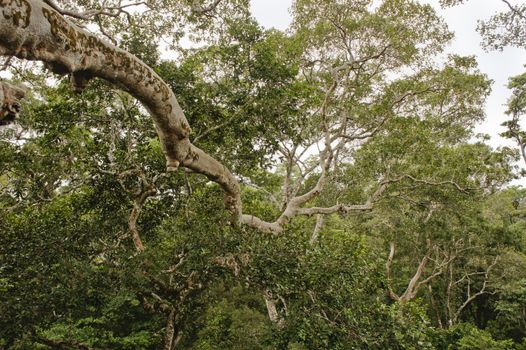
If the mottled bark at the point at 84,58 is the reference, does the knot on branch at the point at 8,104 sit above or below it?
below

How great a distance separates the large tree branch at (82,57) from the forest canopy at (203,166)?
0.01 metres

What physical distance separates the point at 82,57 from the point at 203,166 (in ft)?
7.70

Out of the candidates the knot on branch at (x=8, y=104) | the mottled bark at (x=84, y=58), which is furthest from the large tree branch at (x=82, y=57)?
the knot on branch at (x=8, y=104)

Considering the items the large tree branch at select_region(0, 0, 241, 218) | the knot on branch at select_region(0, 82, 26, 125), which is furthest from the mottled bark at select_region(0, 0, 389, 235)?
the knot on branch at select_region(0, 82, 26, 125)

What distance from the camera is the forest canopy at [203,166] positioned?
4531 mm

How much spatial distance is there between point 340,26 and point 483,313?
19104 mm

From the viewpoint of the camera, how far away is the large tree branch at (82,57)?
2.32 m

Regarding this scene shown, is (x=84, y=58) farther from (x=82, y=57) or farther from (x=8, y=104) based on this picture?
(x=8, y=104)

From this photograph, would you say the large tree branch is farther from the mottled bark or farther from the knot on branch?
the knot on branch

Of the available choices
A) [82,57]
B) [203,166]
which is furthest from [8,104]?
[203,166]

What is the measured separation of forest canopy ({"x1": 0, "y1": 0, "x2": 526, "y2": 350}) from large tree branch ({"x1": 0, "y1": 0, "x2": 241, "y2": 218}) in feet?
0.04

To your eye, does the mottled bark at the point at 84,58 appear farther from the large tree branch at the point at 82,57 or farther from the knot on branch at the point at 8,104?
the knot on branch at the point at 8,104

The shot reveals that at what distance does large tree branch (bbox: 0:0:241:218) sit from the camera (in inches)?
91.3

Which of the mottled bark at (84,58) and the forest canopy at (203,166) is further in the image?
the forest canopy at (203,166)
